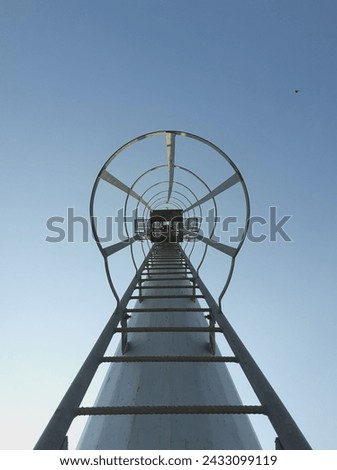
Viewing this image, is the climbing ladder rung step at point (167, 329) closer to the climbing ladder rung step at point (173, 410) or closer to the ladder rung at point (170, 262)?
the climbing ladder rung step at point (173, 410)

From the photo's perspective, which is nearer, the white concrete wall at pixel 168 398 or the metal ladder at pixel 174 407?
the metal ladder at pixel 174 407

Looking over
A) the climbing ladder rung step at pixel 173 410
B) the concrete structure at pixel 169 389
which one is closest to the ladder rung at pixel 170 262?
the concrete structure at pixel 169 389

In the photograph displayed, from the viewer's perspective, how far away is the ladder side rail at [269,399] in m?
1.42

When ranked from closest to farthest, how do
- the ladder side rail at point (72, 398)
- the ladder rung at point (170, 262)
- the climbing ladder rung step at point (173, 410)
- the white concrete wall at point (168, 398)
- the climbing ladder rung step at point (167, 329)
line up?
the ladder side rail at point (72, 398)
the climbing ladder rung step at point (173, 410)
the white concrete wall at point (168, 398)
the climbing ladder rung step at point (167, 329)
the ladder rung at point (170, 262)

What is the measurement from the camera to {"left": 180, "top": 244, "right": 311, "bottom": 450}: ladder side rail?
4.67 ft

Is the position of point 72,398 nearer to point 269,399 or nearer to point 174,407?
point 174,407

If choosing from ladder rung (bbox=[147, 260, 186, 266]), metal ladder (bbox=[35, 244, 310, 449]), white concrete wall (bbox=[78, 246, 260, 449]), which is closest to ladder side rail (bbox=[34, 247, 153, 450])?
metal ladder (bbox=[35, 244, 310, 449])

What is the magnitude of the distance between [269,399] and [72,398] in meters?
1.06

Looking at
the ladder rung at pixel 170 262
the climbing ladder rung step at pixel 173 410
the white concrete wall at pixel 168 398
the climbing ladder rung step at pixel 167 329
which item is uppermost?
the ladder rung at pixel 170 262

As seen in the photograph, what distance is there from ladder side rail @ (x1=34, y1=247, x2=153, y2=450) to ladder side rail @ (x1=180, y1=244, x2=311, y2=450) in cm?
94

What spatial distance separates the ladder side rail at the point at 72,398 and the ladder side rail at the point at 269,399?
3.09 ft

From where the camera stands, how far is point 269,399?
1.69m

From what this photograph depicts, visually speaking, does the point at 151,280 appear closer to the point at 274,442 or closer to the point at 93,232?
the point at 93,232
